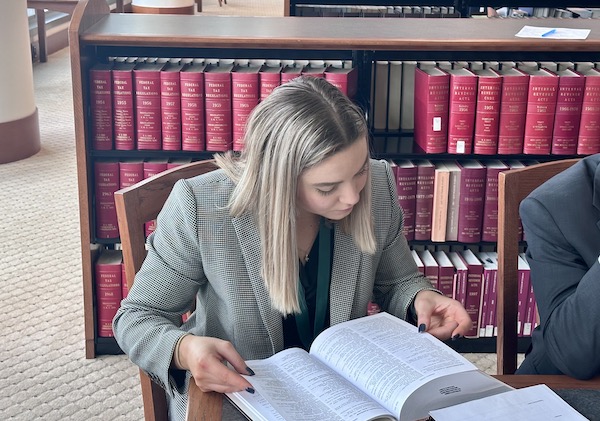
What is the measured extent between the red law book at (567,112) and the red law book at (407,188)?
43 cm

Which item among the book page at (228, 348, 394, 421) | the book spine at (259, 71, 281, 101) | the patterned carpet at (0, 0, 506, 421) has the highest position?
the book spine at (259, 71, 281, 101)

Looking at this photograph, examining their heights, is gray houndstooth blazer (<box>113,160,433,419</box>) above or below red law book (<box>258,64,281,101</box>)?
below

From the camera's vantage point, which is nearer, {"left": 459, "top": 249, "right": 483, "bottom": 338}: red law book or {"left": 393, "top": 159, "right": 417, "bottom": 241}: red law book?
Answer: {"left": 393, "top": 159, "right": 417, "bottom": 241}: red law book

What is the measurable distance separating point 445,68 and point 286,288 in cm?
134

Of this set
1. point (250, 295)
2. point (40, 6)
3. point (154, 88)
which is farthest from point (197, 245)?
point (40, 6)

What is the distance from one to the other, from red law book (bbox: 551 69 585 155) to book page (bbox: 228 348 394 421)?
1502 mm

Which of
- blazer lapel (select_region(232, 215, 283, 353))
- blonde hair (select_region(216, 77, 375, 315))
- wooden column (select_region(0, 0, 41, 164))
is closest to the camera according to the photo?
blonde hair (select_region(216, 77, 375, 315))

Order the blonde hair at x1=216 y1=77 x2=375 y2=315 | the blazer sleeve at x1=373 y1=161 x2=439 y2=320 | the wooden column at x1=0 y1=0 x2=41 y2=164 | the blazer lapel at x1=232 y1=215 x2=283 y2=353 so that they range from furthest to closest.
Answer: the wooden column at x1=0 y1=0 x2=41 y2=164 < the blazer sleeve at x1=373 y1=161 x2=439 y2=320 < the blazer lapel at x1=232 y1=215 x2=283 y2=353 < the blonde hair at x1=216 y1=77 x2=375 y2=315

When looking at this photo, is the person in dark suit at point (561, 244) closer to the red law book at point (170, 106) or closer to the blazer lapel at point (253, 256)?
the blazer lapel at point (253, 256)

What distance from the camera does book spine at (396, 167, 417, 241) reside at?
2.51 m

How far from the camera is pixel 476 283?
2627 mm

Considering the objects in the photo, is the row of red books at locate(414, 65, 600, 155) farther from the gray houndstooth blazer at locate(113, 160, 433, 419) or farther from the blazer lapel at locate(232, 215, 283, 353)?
the blazer lapel at locate(232, 215, 283, 353)

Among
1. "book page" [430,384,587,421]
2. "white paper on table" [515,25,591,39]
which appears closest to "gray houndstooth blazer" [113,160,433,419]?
"book page" [430,384,587,421]

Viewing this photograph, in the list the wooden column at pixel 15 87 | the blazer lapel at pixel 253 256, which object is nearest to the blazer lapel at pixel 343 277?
the blazer lapel at pixel 253 256
